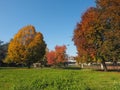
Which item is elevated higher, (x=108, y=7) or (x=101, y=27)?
(x=108, y=7)

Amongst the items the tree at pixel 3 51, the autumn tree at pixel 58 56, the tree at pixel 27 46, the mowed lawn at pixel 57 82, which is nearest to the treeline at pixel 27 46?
the tree at pixel 27 46

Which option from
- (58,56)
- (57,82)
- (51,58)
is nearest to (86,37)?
(57,82)

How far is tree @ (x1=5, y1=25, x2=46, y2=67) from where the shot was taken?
7556cm

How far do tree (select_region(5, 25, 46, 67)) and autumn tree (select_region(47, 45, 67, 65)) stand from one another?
26.1 meters

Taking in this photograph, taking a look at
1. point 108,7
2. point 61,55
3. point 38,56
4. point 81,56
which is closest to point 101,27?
point 108,7

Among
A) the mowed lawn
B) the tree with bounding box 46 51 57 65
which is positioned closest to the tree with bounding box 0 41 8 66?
the tree with bounding box 46 51 57 65

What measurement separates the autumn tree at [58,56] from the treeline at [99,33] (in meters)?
47.8

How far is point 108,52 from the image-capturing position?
48.4m

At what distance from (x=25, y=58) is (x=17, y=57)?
2256 millimetres

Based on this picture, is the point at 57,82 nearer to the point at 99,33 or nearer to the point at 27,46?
the point at 99,33

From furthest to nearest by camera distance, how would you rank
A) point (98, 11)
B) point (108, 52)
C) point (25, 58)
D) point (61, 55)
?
point (61, 55) → point (25, 58) → point (98, 11) → point (108, 52)

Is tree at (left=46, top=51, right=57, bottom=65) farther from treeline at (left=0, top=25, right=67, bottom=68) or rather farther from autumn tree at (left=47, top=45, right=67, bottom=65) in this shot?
treeline at (left=0, top=25, right=67, bottom=68)

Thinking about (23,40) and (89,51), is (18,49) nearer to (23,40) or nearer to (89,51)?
(23,40)

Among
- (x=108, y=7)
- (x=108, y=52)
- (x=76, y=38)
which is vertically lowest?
(x=108, y=52)
